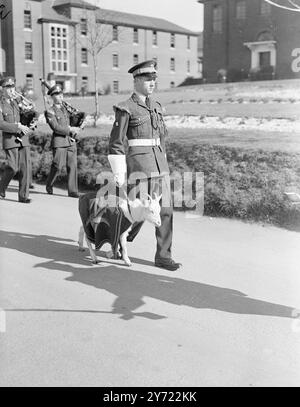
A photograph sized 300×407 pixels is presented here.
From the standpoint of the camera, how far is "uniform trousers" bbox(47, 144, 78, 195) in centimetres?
1072

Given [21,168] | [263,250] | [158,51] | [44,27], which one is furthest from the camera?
[158,51]

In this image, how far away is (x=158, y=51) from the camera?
2359 inches

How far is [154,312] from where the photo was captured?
4.96m

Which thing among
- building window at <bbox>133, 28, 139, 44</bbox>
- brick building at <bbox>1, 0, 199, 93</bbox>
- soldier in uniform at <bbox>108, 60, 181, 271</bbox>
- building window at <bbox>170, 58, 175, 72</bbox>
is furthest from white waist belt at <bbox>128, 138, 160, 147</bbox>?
building window at <bbox>170, 58, 175, 72</bbox>

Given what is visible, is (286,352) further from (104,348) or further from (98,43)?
(98,43)

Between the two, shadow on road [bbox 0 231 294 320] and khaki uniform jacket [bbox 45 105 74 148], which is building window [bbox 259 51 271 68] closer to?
khaki uniform jacket [bbox 45 105 74 148]

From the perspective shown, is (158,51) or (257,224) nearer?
(257,224)

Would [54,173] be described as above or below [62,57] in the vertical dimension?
below

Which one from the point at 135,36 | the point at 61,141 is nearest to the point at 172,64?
the point at 135,36
